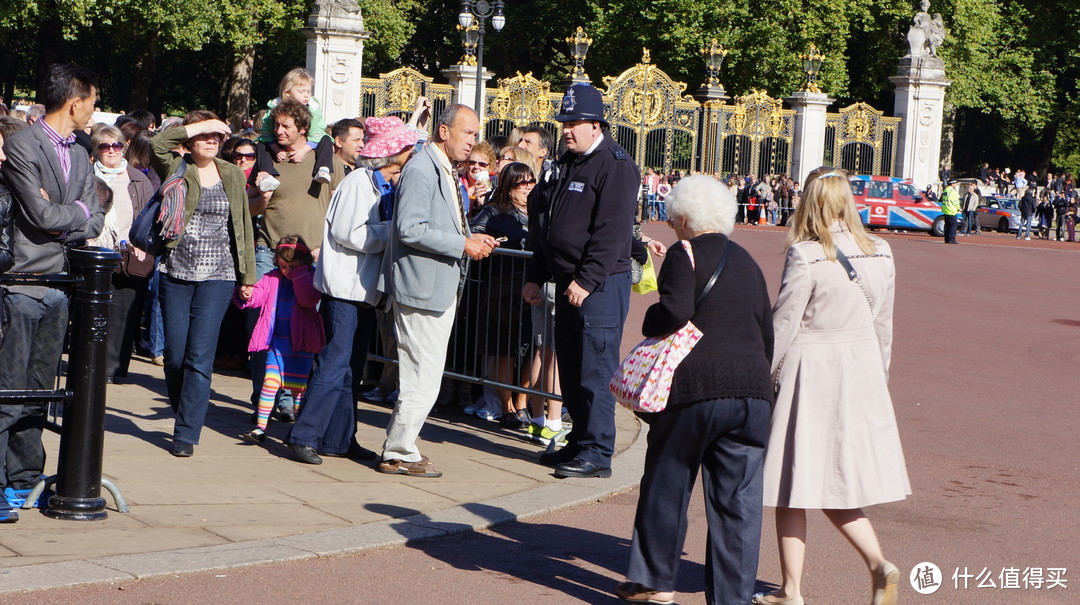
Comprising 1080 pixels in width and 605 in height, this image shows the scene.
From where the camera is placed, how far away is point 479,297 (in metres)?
8.70

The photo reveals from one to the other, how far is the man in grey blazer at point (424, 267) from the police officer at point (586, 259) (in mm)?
425

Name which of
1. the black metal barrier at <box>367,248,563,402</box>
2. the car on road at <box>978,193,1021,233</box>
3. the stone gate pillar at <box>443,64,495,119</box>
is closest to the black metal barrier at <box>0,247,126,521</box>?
the black metal barrier at <box>367,248,563,402</box>

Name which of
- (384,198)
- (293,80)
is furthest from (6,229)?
(293,80)

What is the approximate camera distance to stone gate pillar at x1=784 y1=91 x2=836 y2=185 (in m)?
39.5

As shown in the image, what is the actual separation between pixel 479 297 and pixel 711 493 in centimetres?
405

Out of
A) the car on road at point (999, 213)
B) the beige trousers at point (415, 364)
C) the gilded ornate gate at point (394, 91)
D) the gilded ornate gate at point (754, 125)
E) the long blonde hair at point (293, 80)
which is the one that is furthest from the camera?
the car on road at point (999, 213)

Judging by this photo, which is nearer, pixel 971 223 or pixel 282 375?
pixel 282 375

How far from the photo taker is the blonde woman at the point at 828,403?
495cm

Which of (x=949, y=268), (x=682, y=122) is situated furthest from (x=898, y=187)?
(x=949, y=268)

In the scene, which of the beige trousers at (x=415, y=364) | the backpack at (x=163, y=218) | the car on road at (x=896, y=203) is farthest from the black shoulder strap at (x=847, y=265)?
the car on road at (x=896, y=203)

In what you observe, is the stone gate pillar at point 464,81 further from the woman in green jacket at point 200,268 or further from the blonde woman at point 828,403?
the blonde woman at point 828,403

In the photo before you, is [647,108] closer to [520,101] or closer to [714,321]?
[520,101]

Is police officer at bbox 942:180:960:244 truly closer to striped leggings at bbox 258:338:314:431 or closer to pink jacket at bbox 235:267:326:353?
striped leggings at bbox 258:338:314:431

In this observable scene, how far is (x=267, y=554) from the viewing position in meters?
5.30
